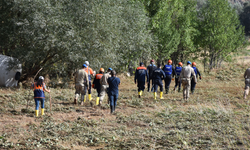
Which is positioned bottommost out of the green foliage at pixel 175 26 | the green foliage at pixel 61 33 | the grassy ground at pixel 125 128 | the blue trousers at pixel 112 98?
the grassy ground at pixel 125 128

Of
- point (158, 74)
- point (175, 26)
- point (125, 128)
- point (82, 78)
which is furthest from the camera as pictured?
point (175, 26)

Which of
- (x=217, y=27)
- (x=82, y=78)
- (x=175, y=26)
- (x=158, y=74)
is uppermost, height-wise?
(x=175, y=26)

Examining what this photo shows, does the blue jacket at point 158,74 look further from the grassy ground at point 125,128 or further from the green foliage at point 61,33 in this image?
the green foliage at point 61,33

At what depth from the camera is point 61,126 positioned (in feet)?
31.7

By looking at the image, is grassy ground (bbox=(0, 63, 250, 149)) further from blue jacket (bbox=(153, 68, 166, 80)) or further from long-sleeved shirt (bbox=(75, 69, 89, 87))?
blue jacket (bbox=(153, 68, 166, 80))

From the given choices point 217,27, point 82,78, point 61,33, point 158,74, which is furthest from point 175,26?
point 82,78

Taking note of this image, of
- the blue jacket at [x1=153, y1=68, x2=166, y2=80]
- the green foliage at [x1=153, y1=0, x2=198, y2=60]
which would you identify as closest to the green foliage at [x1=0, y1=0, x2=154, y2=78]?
the blue jacket at [x1=153, y1=68, x2=166, y2=80]

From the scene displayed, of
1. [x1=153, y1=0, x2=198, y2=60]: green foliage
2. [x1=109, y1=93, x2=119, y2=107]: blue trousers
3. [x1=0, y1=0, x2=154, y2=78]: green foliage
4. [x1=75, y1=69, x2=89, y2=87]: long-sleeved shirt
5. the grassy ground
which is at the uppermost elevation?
[x1=153, y1=0, x2=198, y2=60]: green foliage

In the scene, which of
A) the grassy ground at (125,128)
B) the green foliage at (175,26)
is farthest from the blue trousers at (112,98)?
the green foliage at (175,26)

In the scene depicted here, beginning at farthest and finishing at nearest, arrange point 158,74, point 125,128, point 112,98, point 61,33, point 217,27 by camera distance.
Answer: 1. point 217,27
2. point 61,33
3. point 158,74
4. point 112,98
5. point 125,128

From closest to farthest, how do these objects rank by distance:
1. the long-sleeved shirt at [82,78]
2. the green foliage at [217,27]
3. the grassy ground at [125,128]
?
1. the grassy ground at [125,128]
2. the long-sleeved shirt at [82,78]
3. the green foliage at [217,27]

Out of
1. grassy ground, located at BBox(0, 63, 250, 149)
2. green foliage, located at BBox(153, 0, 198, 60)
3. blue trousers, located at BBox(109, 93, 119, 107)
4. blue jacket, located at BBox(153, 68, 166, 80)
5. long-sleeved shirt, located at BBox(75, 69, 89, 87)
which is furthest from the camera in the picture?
green foliage, located at BBox(153, 0, 198, 60)

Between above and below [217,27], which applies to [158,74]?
below

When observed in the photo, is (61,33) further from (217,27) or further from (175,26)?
(217,27)
